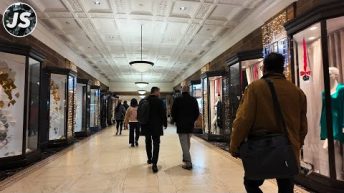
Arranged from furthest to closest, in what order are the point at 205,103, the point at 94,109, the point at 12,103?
1. the point at 94,109
2. the point at 205,103
3. the point at 12,103

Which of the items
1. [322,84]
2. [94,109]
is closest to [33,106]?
[322,84]

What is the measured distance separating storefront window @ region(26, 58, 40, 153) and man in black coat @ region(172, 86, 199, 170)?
3340mm

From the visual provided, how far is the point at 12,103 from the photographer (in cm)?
571

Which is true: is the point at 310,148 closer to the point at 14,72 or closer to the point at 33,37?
the point at 14,72

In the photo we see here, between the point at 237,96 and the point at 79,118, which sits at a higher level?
the point at 237,96

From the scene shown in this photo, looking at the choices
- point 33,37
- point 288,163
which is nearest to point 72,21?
point 33,37

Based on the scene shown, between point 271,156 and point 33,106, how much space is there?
6.01 m

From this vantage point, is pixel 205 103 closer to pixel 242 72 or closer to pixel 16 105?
pixel 242 72

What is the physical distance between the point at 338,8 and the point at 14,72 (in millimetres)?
6051

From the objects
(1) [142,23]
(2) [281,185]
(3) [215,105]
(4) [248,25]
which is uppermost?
(1) [142,23]

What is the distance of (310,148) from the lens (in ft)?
15.0

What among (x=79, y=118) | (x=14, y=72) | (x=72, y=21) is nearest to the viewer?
(x=14, y=72)

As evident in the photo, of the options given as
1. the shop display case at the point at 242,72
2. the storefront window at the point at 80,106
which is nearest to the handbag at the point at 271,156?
the shop display case at the point at 242,72

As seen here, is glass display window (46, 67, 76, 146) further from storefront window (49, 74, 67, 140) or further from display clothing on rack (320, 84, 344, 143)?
display clothing on rack (320, 84, 344, 143)
